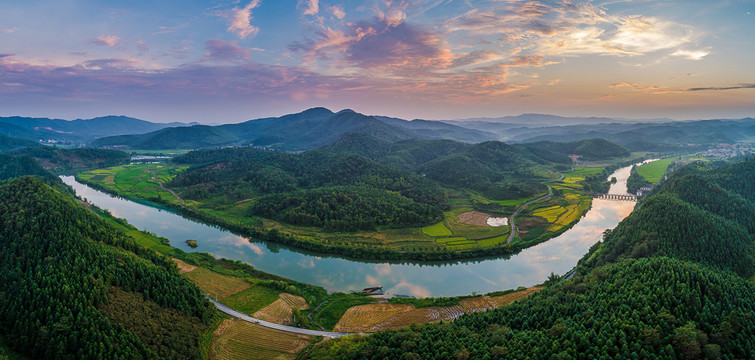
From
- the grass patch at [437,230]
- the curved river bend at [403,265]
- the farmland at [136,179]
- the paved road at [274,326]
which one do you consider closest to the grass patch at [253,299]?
the paved road at [274,326]

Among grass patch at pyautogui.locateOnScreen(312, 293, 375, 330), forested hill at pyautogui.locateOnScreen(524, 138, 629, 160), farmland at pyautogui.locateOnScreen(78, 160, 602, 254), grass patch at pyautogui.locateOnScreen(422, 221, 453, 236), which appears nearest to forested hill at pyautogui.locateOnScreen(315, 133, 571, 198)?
farmland at pyautogui.locateOnScreen(78, 160, 602, 254)

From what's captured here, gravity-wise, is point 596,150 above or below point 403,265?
above

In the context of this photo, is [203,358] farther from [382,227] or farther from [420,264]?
[382,227]

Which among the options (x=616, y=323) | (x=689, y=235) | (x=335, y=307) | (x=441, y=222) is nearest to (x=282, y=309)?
(x=335, y=307)

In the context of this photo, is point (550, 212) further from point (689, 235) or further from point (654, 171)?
point (654, 171)

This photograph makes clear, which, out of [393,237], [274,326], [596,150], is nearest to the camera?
[274,326]
